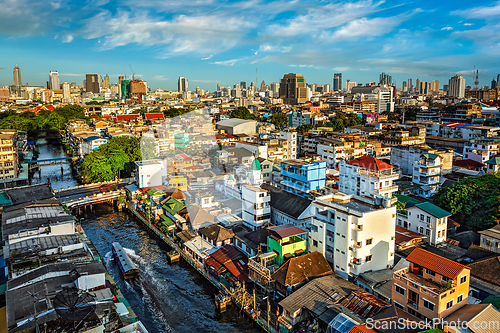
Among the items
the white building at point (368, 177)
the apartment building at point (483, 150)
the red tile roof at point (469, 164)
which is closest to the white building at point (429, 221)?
the white building at point (368, 177)

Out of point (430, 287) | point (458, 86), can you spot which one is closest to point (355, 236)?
point (430, 287)

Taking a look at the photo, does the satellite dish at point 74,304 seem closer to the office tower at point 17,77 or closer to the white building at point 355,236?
the white building at point 355,236

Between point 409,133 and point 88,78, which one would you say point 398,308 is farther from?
point 88,78

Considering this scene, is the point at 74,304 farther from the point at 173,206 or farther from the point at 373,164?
the point at 373,164

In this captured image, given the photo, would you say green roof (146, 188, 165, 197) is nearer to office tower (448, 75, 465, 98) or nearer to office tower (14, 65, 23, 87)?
office tower (448, 75, 465, 98)

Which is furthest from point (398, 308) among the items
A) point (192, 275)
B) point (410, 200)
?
point (410, 200)
